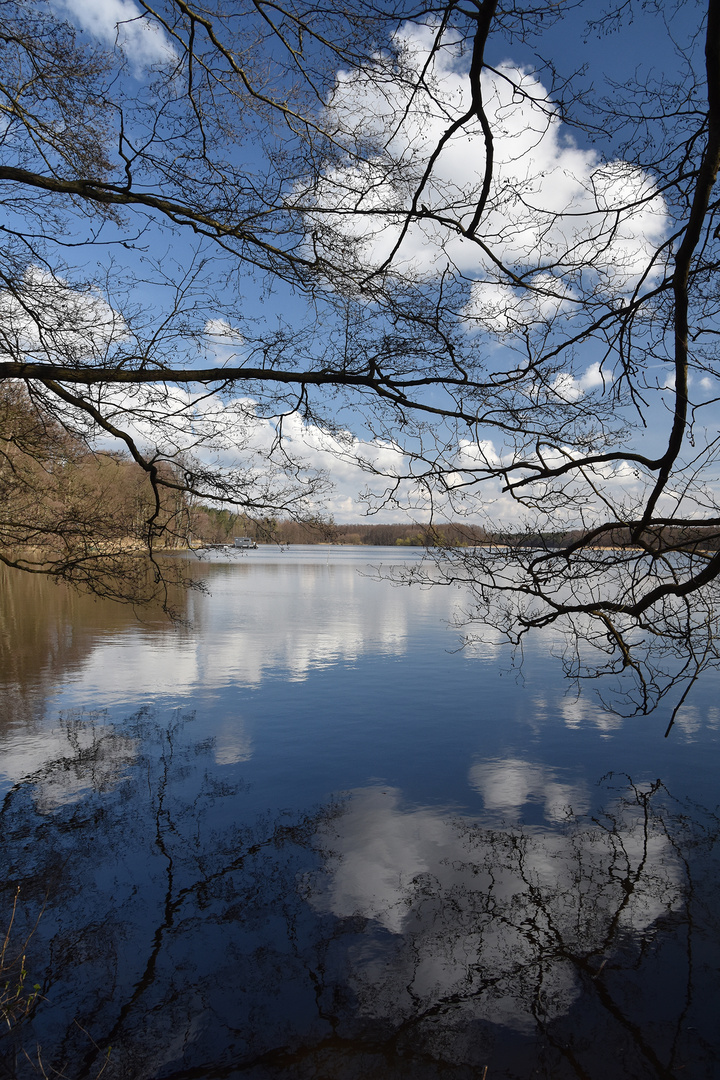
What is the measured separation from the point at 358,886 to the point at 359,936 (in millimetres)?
755

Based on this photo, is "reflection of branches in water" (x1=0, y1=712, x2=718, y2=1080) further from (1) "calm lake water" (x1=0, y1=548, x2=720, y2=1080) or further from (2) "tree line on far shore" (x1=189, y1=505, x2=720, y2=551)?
(2) "tree line on far shore" (x1=189, y1=505, x2=720, y2=551)

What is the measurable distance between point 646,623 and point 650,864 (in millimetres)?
3998

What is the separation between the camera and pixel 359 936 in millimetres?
5676

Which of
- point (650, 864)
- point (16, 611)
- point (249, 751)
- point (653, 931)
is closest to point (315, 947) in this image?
point (653, 931)

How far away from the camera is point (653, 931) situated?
5.85 metres

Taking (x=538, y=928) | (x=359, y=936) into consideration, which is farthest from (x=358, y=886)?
(x=538, y=928)

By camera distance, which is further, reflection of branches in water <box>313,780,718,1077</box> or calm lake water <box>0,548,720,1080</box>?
reflection of branches in water <box>313,780,718,1077</box>

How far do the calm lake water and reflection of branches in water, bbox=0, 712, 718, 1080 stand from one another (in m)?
0.02

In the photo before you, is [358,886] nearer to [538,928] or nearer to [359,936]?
[359,936]

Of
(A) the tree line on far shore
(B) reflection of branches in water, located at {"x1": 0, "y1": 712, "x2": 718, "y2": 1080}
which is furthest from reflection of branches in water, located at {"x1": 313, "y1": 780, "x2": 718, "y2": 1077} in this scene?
(A) the tree line on far shore

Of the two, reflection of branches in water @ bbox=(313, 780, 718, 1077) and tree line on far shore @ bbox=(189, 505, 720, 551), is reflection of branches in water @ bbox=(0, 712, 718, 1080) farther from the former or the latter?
tree line on far shore @ bbox=(189, 505, 720, 551)

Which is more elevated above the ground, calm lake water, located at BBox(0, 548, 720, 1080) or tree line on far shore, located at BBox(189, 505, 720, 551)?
tree line on far shore, located at BBox(189, 505, 720, 551)

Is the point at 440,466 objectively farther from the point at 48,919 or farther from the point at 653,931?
the point at 48,919

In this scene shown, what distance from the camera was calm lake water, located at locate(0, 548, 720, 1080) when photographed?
4566 millimetres
